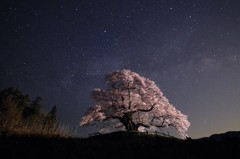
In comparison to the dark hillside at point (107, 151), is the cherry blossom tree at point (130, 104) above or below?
above

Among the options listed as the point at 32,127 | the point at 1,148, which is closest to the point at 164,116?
the point at 32,127

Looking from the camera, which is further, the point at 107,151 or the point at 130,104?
the point at 130,104

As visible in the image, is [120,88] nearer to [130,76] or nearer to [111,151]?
[130,76]

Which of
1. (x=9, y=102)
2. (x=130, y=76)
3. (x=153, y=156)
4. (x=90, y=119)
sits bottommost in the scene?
(x=153, y=156)

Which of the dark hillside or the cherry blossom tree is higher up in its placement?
the cherry blossom tree

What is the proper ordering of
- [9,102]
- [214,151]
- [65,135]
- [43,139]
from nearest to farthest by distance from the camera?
1. [214,151]
2. [43,139]
3. [9,102]
4. [65,135]

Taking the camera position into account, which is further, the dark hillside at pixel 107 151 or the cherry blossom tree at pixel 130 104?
the cherry blossom tree at pixel 130 104

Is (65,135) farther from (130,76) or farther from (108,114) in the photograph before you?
(130,76)

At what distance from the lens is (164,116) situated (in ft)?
98.9

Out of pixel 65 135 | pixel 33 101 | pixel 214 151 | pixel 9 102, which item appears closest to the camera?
pixel 214 151

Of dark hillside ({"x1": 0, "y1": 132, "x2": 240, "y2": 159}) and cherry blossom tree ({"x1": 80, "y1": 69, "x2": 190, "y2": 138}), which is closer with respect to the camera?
dark hillside ({"x1": 0, "y1": 132, "x2": 240, "y2": 159})

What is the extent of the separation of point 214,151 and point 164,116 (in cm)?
2132

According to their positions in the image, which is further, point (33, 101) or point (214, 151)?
point (33, 101)

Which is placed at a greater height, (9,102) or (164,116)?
(164,116)
